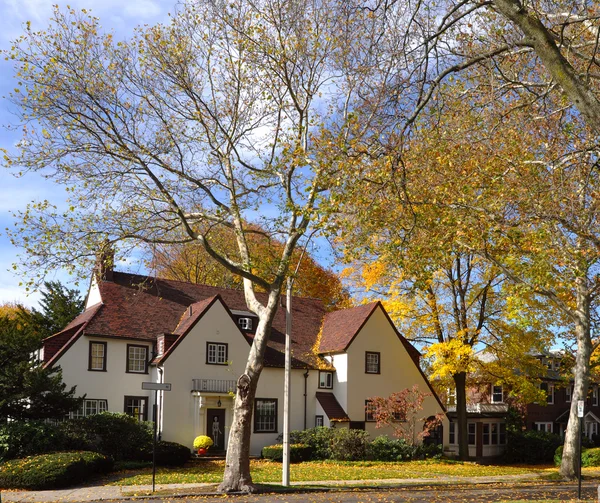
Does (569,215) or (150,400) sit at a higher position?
(569,215)

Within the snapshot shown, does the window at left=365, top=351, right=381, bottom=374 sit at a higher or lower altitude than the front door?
higher

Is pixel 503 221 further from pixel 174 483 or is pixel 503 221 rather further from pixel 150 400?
pixel 150 400

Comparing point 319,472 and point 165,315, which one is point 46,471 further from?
point 165,315

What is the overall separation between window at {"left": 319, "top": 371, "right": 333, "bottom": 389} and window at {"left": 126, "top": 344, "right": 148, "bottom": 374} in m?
9.47

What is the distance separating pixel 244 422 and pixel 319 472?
7442 millimetres

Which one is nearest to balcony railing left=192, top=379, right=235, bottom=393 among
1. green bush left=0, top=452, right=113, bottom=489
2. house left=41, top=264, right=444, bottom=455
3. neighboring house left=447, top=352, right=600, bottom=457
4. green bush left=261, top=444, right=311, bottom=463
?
house left=41, top=264, right=444, bottom=455

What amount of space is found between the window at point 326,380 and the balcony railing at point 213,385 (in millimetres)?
5183

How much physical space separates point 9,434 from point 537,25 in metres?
21.8

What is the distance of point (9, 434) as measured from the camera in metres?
24.2

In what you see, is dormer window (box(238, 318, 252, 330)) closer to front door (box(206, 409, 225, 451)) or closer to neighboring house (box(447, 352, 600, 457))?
front door (box(206, 409, 225, 451))

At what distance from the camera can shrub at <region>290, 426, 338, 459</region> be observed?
33.0 m

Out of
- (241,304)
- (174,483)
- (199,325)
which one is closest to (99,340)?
(199,325)

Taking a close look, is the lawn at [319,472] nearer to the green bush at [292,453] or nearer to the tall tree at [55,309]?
the green bush at [292,453]

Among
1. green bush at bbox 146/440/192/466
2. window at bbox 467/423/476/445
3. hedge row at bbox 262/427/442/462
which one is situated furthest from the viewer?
window at bbox 467/423/476/445
